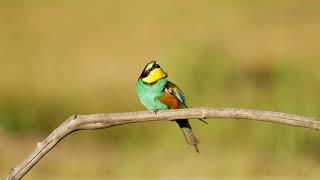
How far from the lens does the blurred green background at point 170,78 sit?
249 centimetres

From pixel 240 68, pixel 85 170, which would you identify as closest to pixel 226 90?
pixel 240 68

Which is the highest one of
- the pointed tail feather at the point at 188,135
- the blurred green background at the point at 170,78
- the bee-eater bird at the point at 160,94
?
the blurred green background at the point at 170,78

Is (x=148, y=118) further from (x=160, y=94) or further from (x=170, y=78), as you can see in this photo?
(x=170, y=78)

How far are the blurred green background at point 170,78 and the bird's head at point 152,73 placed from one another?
3.20 ft

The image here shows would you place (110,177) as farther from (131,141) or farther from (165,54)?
(165,54)

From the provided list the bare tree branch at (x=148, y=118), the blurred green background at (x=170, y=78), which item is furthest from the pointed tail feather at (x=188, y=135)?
the blurred green background at (x=170, y=78)

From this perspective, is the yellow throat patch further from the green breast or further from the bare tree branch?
the bare tree branch

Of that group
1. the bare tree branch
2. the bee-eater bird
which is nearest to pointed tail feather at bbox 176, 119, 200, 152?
the bee-eater bird

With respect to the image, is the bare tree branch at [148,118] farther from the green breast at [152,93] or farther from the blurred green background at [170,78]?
the blurred green background at [170,78]

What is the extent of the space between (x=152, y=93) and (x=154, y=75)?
6 cm

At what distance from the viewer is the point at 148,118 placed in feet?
4.01

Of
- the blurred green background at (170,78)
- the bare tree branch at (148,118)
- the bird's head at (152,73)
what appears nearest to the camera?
the bare tree branch at (148,118)

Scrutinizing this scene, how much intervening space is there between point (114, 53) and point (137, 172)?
0.76 m

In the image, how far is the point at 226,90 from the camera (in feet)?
9.29
